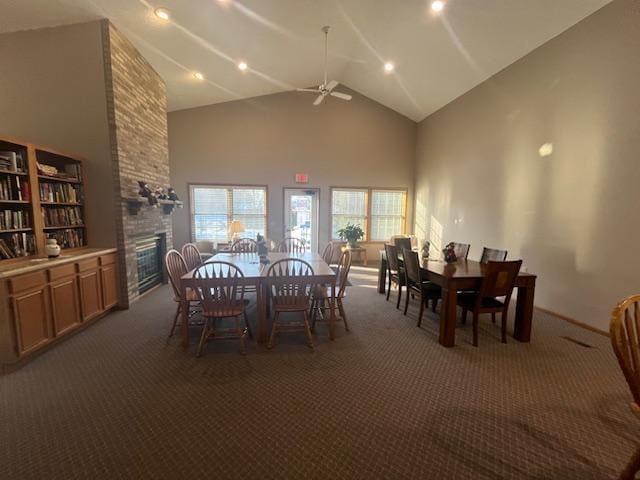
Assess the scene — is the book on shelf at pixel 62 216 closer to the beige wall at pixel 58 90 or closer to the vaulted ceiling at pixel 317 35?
the beige wall at pixel 58 90

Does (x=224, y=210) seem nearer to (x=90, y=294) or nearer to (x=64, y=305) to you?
(x=90, y=294)

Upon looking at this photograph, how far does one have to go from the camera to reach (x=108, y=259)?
371cm

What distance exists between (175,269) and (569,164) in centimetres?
504

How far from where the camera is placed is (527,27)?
12.3ft

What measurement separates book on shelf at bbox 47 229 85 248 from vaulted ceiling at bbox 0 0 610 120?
8.07 feet

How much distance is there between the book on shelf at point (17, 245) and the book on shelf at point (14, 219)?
95mm

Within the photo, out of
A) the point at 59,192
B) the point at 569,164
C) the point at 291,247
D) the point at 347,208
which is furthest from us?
the point at 347,208

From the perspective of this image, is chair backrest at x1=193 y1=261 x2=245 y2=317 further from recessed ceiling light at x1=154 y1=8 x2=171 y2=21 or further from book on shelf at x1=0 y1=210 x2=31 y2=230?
recessed ceiling light at x1=154 y1=8 x2=171 y2=21

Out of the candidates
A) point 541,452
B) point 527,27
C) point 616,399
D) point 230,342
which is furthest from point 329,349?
point 527,27

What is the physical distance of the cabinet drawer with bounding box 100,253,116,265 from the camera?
3.59m

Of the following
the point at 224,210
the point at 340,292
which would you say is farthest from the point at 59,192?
the point at 224,210

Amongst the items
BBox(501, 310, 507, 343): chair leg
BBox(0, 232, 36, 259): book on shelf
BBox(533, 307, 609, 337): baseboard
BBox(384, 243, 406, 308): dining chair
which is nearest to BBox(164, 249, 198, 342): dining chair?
BBox(0, 232, 36, 259): book on shelf

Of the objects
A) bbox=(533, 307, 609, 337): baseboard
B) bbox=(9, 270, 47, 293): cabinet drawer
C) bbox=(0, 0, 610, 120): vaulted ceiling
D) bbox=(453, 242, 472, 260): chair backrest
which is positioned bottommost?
bbox=(533, 307, 609, 337): baseboard

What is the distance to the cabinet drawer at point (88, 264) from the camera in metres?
3.20
